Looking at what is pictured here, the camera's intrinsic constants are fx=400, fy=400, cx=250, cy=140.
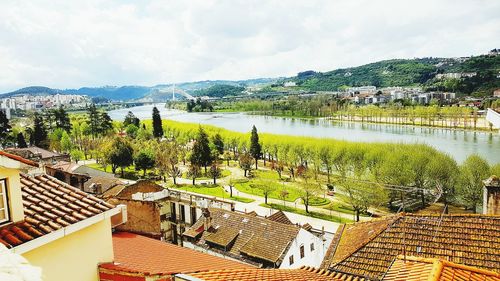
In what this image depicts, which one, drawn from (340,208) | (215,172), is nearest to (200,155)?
(215,172)

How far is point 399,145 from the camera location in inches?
1506

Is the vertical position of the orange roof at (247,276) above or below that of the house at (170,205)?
above

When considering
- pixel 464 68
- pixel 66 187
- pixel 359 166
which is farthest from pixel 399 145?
pixel 464 68

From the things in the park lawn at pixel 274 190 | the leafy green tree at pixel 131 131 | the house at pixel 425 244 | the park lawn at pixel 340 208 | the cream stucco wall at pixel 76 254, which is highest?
the cream stucco wall at pixel 76 254

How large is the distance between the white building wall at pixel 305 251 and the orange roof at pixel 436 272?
10219mm

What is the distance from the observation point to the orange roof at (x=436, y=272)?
4.46m

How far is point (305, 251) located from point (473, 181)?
1769 centimetres

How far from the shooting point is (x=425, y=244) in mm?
7551

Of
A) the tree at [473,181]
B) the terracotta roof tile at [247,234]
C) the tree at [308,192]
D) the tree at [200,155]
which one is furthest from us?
the tree at [200,155]

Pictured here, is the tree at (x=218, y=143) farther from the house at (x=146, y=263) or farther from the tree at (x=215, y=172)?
the house at (x=146, y=263)

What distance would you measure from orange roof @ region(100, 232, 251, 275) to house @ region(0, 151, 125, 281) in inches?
10.5

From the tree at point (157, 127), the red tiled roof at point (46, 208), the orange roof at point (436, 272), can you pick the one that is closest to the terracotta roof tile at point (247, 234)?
the orange roof at point (436, 272)

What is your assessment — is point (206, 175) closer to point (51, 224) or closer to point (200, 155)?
point (200, 155)

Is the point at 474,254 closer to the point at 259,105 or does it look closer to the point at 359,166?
the point at 359,166
